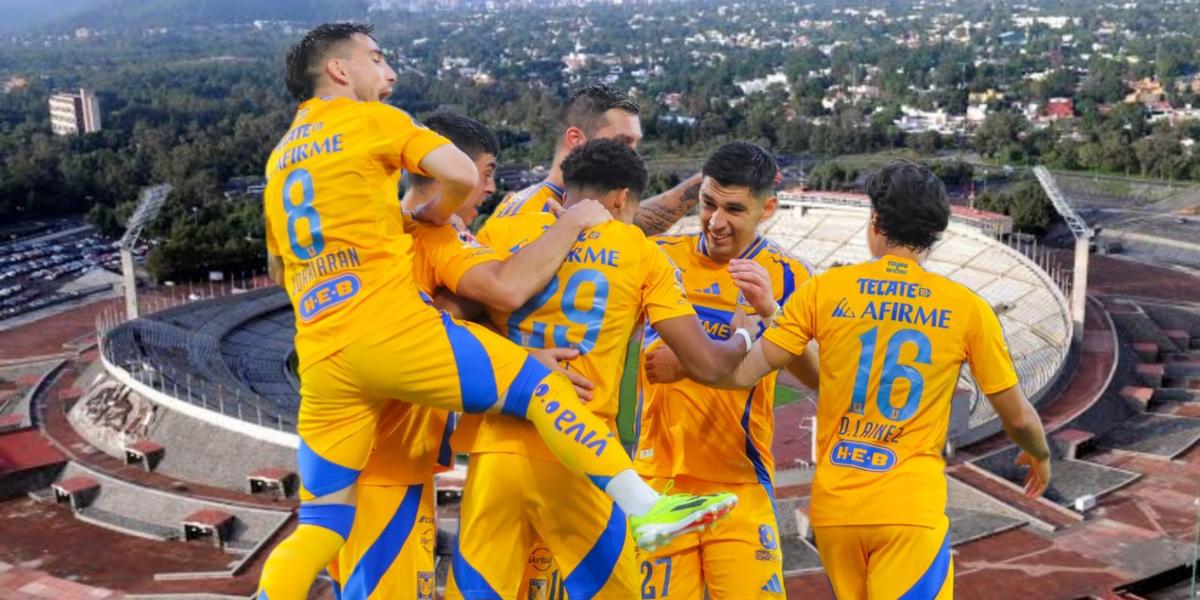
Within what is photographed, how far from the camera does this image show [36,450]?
1013 inches

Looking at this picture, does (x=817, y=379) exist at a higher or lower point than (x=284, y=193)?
lower

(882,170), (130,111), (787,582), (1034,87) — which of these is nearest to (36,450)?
(787,582)

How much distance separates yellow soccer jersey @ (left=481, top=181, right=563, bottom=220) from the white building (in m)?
95.4

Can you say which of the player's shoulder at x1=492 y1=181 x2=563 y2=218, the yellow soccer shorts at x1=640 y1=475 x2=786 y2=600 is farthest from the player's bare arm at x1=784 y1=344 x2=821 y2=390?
the player's shoulder at x1=492 y1=181 x2=563 y2=218

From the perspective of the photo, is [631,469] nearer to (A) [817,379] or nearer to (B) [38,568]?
(A) [817,379]

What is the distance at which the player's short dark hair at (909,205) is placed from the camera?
4.98m

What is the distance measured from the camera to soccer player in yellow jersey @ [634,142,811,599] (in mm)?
5824

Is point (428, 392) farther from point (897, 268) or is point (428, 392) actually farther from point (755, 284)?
point (897, 268)

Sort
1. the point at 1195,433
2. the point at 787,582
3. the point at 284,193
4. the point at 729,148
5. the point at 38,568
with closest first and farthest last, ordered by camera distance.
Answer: the point at 284,193, the point at 729,148, the point at 787,582, the point at 38,568, the point at 1195,433

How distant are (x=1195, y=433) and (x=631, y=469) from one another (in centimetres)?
2397

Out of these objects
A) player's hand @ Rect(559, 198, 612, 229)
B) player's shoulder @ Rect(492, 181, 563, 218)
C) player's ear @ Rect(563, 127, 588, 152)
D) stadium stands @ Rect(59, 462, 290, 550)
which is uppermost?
player's ear @ Rect(563, 127, 588, 152)

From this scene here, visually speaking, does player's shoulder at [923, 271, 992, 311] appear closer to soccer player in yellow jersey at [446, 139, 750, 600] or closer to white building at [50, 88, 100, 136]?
soccer player in yellow jersey at [446, 139, 750, 600]

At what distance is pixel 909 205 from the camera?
16.4 feet

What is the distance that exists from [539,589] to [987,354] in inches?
98.4
